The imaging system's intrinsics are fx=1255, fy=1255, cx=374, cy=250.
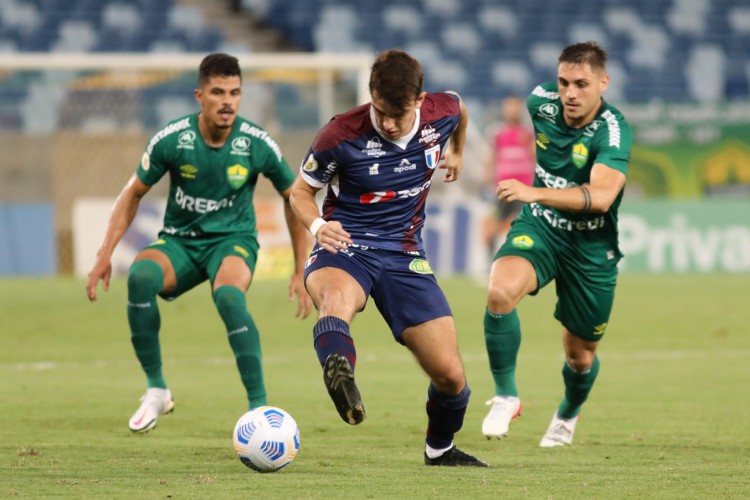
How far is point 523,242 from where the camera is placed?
7297 mm

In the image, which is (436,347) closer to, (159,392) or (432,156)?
(432,156)

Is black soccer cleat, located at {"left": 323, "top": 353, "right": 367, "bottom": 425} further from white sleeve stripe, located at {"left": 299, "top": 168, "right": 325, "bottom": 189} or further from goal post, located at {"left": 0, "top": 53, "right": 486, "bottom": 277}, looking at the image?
goal post, located at {"left": 0, "top": 53, "right": 486, "bottom": 277}

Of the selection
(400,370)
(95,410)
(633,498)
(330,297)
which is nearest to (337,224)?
(330,297)

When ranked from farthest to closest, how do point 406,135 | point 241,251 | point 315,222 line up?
point 241,251, point 406,135, point 315,222

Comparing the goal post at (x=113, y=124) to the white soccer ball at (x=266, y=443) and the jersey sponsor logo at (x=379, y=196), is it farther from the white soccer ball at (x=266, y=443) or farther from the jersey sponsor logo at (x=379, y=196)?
the white soccer ball at (x=266, y=443)

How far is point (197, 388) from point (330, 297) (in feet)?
13.6

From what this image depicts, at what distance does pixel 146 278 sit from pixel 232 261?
555 millimetres

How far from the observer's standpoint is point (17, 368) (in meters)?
10.9

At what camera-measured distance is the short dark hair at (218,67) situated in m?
7.71

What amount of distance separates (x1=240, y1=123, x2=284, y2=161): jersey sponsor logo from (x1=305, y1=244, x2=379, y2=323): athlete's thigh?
1.74 meters

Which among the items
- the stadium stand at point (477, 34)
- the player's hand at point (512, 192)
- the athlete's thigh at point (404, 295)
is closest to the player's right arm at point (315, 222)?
the athlete's thigh at point (404, 295)

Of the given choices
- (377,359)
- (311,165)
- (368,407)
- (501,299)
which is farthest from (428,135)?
(377,359)

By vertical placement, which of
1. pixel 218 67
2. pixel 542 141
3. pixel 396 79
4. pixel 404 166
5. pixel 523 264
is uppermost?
pixel 396 79

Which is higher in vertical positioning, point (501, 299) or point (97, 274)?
point (501, 299)
